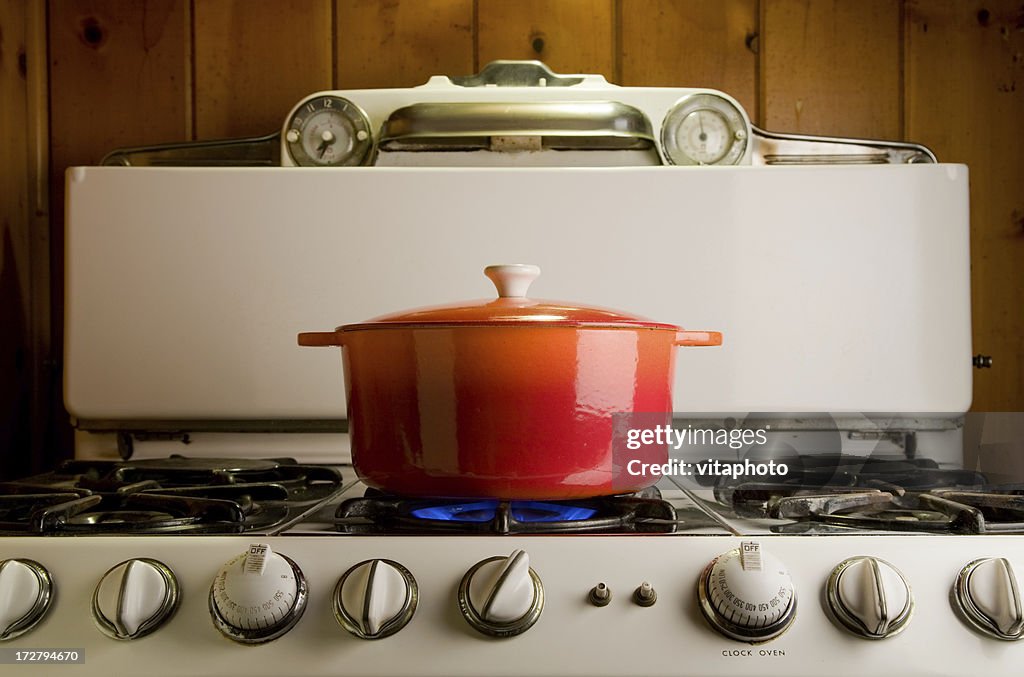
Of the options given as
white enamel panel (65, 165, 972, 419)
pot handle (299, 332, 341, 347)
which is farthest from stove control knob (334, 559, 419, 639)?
white enamel panel (65, 165, 972, 419)

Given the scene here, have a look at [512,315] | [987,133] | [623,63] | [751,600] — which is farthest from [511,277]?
[987,133]

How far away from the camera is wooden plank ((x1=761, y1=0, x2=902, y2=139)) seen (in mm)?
1192

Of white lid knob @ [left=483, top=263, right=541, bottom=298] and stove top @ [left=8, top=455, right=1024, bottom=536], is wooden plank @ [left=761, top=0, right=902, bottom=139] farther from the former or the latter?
white lid knob @ [left=483, top=263, right=541, bottom=298]

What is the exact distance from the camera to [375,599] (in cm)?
52

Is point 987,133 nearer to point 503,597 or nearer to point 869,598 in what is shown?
point 869,598

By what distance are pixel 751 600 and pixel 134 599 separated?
1.26 ft

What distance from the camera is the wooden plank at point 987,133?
1.19m

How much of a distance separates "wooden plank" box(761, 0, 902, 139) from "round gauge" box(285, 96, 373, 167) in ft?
1.89

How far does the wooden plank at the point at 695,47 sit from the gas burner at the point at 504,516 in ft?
2.27

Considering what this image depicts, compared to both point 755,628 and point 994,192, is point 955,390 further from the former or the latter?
point 755,628

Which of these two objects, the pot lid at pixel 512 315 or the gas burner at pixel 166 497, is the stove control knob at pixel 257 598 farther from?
the pot lid at pixel 512 315

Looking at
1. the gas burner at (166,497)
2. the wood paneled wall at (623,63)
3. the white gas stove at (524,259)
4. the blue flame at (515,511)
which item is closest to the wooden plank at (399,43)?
the wood paneled wall at (623,63)

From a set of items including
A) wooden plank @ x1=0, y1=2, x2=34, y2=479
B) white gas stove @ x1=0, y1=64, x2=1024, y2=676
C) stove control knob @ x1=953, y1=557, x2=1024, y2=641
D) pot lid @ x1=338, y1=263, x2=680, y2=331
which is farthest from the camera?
wooden plank @ x1=0, y1=2, x2=34, y2=479

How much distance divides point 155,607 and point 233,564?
0.18 ft
